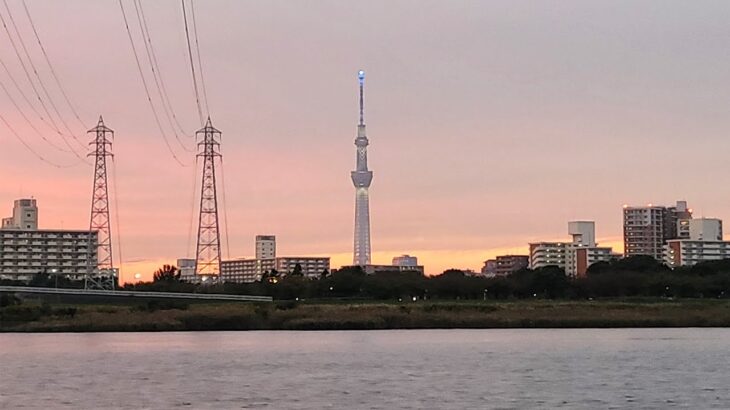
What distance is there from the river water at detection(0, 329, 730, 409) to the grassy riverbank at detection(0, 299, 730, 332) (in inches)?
887

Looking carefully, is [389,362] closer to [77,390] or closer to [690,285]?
[77,390]

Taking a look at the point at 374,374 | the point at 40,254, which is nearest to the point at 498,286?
the point at 40,254

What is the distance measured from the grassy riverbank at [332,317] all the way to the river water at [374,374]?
22539mm

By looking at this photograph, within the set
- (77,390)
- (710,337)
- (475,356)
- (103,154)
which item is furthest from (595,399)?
(103,154)

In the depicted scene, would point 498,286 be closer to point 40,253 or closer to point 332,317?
point 332,317

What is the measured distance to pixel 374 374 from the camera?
4891 centimetres

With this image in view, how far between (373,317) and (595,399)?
229 feet

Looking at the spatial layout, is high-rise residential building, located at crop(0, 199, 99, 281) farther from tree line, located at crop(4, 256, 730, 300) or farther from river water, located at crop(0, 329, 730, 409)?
river water, located at crop(0, 329, 730, 409)

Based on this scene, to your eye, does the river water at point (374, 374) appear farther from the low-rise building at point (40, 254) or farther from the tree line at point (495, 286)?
the low-rise building at point (40, 254)

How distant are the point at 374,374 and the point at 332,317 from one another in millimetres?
57391

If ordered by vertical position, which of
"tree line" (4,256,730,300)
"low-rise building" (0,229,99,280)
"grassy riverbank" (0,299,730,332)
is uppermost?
"low-rise building" (0,229,99,280)

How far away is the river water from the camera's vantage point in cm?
3797

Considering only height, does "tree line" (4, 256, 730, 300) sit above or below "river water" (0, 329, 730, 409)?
above

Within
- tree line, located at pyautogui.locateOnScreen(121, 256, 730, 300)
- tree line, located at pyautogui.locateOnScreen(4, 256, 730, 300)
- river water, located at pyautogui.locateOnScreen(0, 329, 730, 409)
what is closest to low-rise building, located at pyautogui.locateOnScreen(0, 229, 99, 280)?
tree line, located at pyautogui.locateOnScreen(121, 256, 730, 300)
